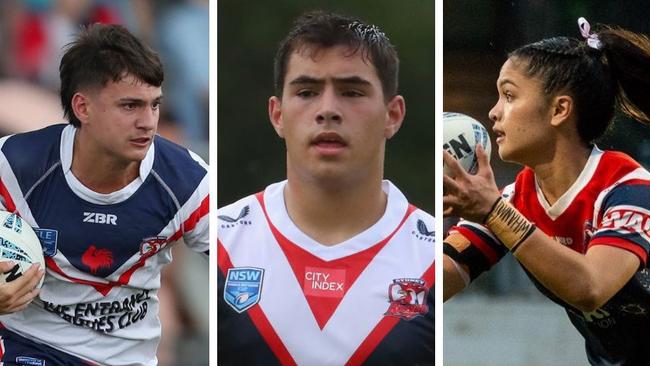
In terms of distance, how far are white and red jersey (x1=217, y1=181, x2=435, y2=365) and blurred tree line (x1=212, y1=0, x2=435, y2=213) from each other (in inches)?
5.4

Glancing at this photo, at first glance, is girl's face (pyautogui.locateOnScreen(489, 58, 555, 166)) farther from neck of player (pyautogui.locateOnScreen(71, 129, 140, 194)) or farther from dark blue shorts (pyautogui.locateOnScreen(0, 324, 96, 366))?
dark blue shorts (pyautogui.locateOnScreen(0, 324, 96, 366))

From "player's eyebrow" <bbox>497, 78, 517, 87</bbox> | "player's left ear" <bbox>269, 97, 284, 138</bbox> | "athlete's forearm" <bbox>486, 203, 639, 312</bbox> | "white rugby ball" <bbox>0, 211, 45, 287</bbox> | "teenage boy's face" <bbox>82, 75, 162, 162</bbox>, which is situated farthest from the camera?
"player's left ear" <bbox>269, 97, 284, 138</bbox>

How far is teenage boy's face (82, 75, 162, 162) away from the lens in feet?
18.9

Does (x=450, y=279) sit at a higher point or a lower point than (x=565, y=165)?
lower

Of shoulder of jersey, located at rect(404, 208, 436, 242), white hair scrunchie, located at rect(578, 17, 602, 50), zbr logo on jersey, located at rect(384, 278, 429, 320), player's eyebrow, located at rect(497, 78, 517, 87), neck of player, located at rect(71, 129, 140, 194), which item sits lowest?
zbr logo on jersey, located at rect(384, 278, 429, 320)

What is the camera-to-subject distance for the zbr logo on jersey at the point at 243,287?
232 inches

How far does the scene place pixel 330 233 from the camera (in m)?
5.96

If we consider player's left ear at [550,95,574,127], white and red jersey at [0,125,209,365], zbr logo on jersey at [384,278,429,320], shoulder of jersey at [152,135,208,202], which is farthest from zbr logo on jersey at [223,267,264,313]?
player's left ear at [550,95,574,127]

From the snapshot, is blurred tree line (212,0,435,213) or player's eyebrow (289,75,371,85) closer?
player's eyebrow (289,75,371,85)

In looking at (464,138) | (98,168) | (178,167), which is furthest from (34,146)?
(464,138)

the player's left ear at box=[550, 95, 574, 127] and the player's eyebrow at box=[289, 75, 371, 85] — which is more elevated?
the player's eyebrow at box=[289, 75, 371, 85]

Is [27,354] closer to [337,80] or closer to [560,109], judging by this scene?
[337,80]

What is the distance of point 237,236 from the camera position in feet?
19.6

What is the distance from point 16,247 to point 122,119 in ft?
2.55
